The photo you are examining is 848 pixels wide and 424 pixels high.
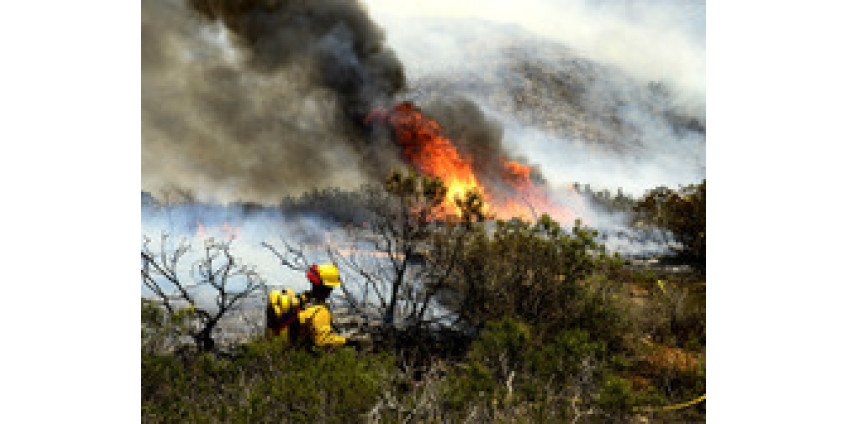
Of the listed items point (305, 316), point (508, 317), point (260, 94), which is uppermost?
point (260, 94)

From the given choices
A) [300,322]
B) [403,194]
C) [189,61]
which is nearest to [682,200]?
[403,194]

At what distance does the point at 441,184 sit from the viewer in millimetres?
3855

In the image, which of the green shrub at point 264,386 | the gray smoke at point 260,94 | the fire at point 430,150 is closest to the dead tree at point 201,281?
the green shrub at point 264,386

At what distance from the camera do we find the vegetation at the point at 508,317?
339 centimetres

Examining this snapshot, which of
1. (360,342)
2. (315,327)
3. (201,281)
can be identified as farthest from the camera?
(360,342)

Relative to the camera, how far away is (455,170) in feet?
12.7

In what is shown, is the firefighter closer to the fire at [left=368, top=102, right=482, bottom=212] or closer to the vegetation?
the vegetation

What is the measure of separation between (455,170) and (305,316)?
4.73ft

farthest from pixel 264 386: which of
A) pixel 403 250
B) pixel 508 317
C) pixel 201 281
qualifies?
pixel 508 317

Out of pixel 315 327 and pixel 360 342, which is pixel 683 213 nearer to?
pixel 360 342

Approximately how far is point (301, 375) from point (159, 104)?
6.69 ft

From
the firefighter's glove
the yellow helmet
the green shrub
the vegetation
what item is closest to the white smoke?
the vegetation

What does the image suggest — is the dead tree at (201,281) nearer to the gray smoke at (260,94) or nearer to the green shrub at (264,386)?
the green shrub at (264,386)
